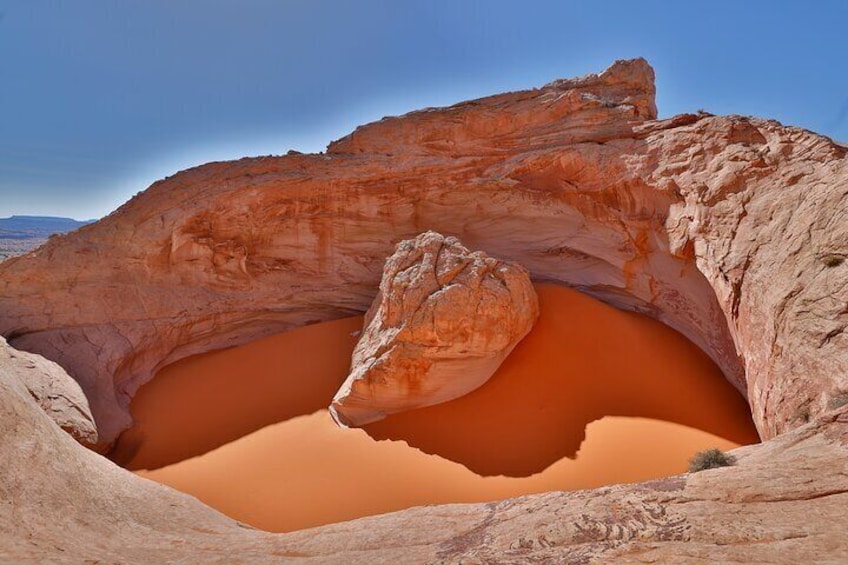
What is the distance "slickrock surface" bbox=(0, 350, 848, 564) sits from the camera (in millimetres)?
2180

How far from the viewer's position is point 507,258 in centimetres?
1011

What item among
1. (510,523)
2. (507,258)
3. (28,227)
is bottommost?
(510,523)

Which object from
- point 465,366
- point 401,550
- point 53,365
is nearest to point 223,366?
point 53,365

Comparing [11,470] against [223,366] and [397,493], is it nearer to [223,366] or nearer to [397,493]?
[397,493]

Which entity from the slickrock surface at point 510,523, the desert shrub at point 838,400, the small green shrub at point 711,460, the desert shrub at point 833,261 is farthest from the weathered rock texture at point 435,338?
the desert shrub at point 838,400

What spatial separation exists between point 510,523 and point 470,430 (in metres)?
3.69

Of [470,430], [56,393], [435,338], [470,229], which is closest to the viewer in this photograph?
[470,430]

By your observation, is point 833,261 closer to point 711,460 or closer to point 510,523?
point 711,460

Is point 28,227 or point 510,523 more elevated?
point 28,227

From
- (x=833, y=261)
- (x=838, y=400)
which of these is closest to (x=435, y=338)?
(x=838, y=400)

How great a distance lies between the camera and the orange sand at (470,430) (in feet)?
18.0

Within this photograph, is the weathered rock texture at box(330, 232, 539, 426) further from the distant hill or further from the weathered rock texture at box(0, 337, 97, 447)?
the distant hill

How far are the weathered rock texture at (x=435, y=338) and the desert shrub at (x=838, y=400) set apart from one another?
424cm

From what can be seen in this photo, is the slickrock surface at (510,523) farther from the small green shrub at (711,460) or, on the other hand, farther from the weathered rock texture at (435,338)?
the weathered rock texture at (435,338)
